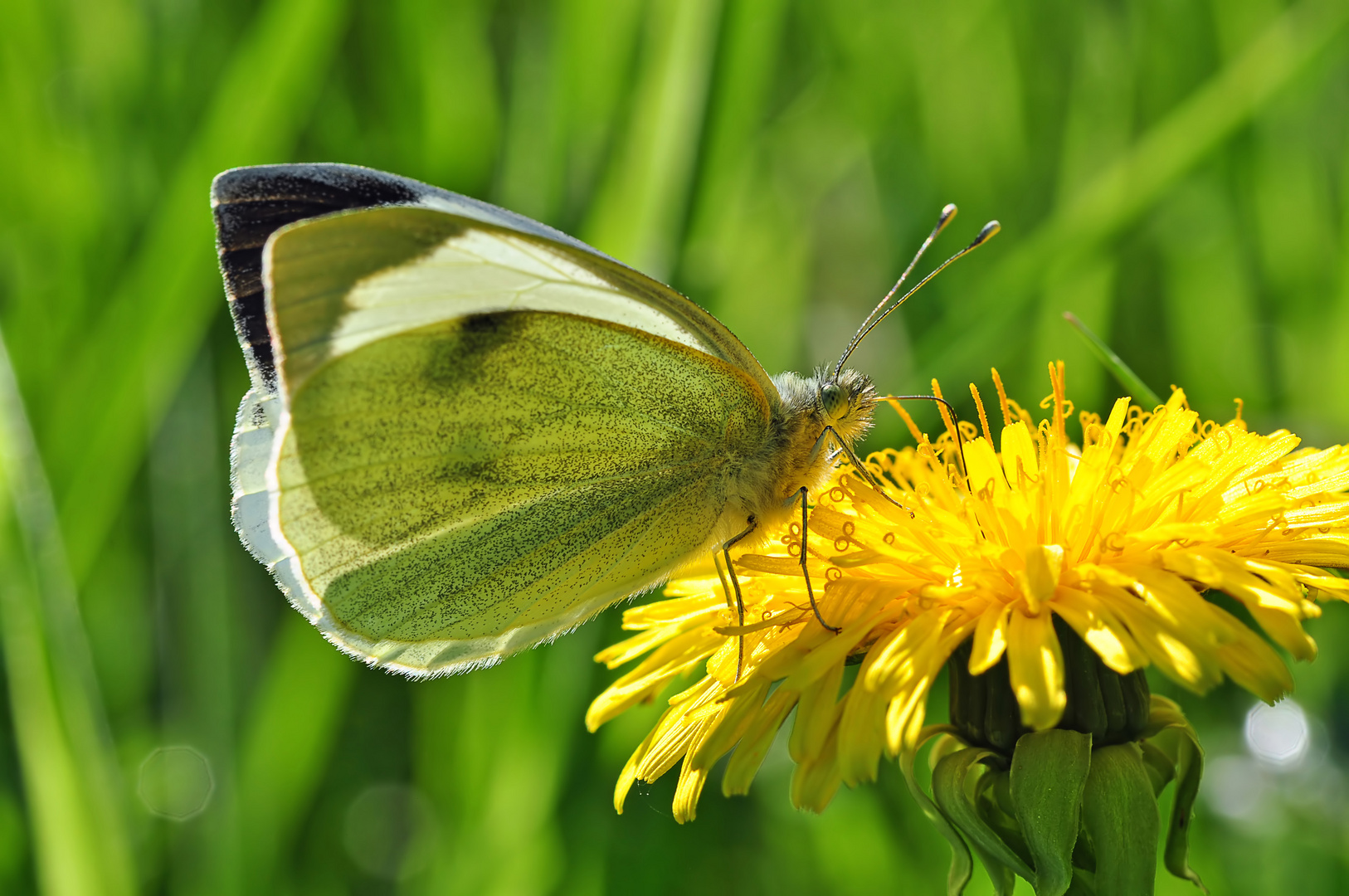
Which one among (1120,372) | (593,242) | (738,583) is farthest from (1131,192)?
(738,583)

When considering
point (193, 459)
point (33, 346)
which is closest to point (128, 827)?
point (193, 459)

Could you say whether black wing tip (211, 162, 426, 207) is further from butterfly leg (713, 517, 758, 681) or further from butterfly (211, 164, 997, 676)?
butterfly leg (713, 517, 758, 681)

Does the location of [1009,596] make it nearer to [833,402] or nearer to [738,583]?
[738,583]

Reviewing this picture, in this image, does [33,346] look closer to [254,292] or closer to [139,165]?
[139,165]

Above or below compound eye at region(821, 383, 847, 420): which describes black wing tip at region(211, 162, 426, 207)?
above

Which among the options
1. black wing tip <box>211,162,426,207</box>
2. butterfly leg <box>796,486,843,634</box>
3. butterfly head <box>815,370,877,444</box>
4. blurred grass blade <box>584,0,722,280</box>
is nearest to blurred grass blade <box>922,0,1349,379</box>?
butterfly head <box>815,370,877,444</box>
